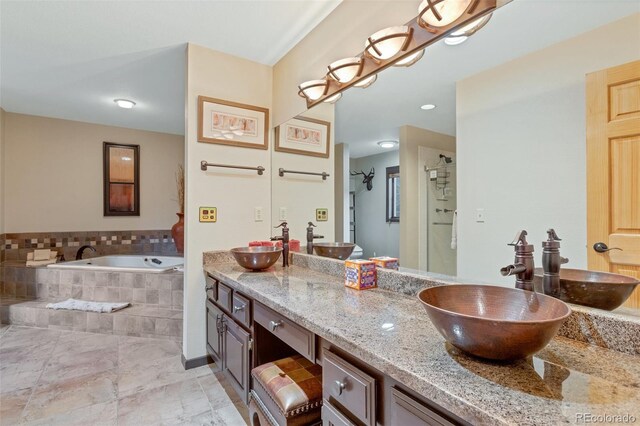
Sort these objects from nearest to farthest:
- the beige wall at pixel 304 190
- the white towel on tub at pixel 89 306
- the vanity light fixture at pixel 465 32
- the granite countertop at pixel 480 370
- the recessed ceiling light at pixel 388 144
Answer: the granite countertop at pixel 480 370 → the vanity light fixture at pixel 465 32 → the recessed ceiling light at pixel 388 144 → the beige wall at pixel 304 190 → the white towel on tub at pixel 89 306

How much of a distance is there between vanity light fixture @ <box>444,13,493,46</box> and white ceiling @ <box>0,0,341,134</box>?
0.91m

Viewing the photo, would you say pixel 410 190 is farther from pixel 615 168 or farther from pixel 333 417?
pixel 333 417

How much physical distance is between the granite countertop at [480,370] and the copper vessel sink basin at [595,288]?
0.15 m

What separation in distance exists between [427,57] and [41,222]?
479 cm

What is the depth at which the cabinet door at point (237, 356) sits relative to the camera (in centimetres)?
167

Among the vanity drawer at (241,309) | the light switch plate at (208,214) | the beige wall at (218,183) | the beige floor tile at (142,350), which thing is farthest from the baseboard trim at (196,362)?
the light switch plate at (208,214)

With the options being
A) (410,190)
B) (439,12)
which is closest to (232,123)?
(410,190)

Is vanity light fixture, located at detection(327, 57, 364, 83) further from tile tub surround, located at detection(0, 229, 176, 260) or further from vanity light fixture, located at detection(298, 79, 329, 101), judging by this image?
tile tub surround, located at detection(0, 229, 176, 260)

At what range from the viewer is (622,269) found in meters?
0.91

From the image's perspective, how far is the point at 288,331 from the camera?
1.30m

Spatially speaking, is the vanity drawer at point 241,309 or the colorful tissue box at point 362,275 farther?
the vanity drawer at point 241,309

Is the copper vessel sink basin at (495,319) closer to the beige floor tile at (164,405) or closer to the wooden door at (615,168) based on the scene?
the wooden door at (615,168)

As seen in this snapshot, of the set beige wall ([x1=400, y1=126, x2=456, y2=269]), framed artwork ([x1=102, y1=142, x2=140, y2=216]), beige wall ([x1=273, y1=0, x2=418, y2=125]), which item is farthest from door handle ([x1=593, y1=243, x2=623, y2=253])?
framed artwork ([x1=102, y1=142, x2=140, y2=216])

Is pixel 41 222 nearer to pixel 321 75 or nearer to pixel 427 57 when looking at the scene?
pixel 321 75
